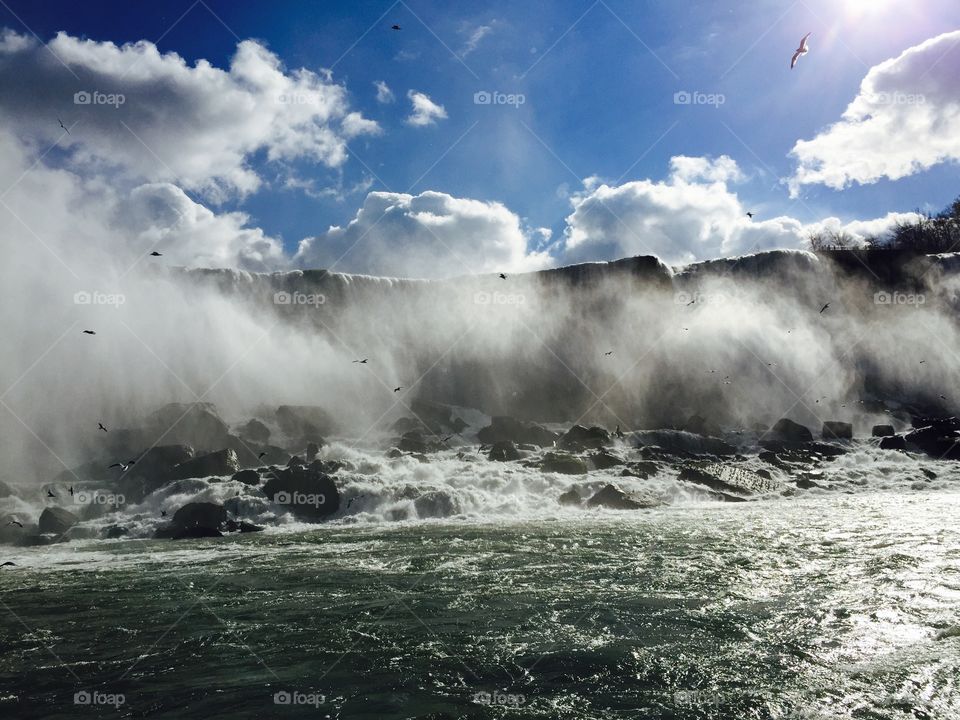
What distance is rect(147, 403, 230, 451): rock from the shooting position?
2961 cm

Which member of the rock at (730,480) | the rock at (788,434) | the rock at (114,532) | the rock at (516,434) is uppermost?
the rock at (516,434)

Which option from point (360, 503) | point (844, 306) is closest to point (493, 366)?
point (360, 503)

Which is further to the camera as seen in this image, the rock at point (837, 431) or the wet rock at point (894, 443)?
the rock at point (837, 431)

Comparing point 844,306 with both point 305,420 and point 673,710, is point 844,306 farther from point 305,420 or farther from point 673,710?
point 673,710

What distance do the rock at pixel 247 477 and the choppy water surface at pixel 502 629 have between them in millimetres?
6757

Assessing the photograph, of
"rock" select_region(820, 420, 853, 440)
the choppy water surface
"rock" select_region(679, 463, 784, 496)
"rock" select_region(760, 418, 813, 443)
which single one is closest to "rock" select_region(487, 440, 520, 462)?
"rock" select_region(679, 463, 784, 496)

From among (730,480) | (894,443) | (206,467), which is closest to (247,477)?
(206,467)

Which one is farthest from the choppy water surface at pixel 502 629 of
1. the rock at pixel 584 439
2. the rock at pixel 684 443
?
the rock at pixel 684 443

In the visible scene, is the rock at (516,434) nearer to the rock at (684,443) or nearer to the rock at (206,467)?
the rock at (684,443)

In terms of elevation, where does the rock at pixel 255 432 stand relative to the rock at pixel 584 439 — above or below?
above

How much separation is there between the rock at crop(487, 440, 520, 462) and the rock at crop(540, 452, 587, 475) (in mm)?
1835

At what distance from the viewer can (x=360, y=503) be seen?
827 inches

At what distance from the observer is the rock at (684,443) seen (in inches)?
1218

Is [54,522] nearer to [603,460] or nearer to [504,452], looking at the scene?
[504,452]
